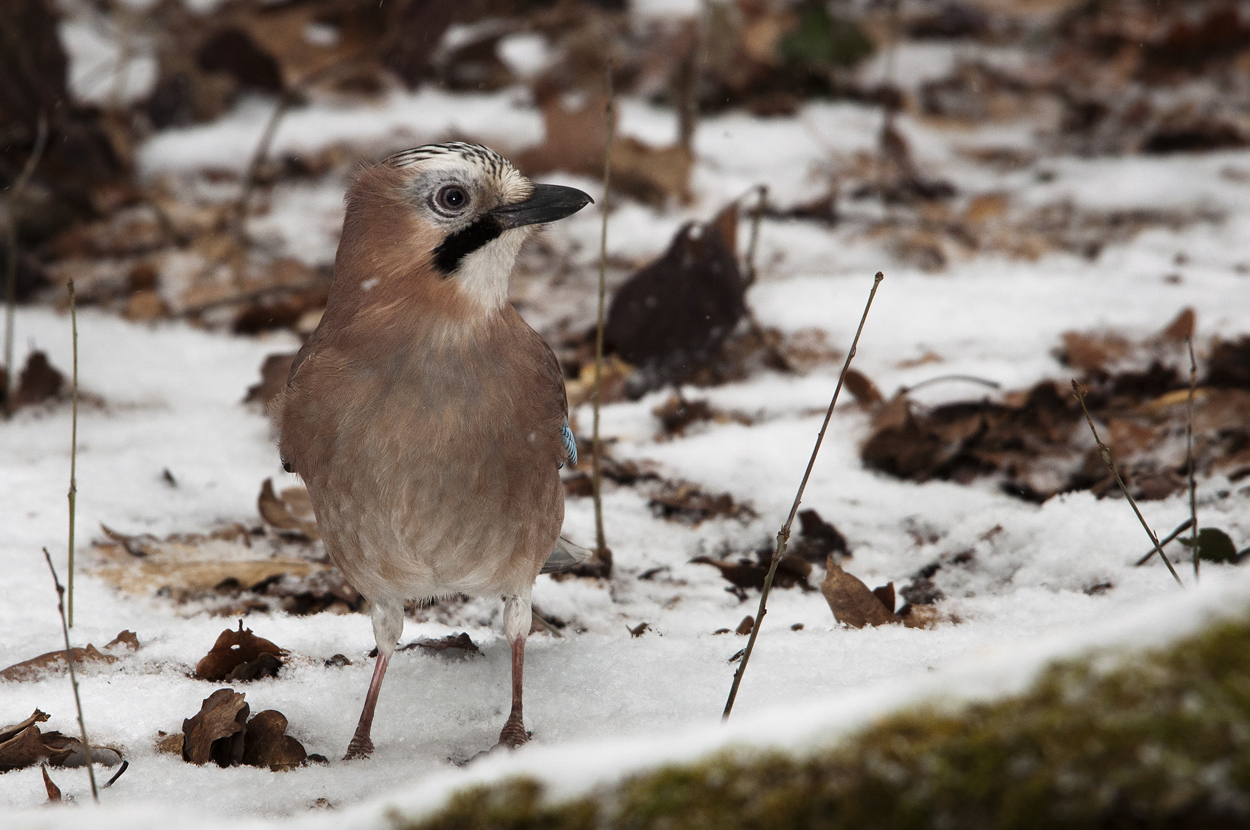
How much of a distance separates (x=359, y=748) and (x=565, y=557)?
0.81 metres

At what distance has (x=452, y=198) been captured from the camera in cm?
247

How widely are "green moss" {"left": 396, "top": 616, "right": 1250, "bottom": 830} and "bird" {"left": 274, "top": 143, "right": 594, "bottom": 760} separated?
1.27 m

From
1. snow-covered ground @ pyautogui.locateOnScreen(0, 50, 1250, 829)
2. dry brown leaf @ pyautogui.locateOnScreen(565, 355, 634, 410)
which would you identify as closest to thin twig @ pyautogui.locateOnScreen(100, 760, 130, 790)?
snow-covered ground @ pyautogui.locateOnScreen(0, 50, 1250, 829)

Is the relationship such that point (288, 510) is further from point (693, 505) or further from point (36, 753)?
point (36, 753)

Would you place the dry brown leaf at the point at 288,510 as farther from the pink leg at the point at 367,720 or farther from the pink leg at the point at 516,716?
the pink leg at the point at 516,716

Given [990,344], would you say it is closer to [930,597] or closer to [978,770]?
[930,597]

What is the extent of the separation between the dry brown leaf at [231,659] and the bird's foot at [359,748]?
0.36 meters

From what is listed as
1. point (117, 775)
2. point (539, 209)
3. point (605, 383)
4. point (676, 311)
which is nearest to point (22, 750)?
point (117, 775)

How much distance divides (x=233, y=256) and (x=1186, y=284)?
393 centimetres

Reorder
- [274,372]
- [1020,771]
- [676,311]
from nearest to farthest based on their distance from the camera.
Result: [1020,771], [274,372], [676,311]

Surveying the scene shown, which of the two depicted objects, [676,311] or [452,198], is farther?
[676,311]

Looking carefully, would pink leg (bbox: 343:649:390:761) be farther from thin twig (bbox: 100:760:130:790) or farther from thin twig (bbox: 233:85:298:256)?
thin twig (bbox: 233:85:298:256)

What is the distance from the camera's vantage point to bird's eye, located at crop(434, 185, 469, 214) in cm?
247

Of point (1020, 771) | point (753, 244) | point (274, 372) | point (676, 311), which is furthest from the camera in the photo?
point (753, 244)
